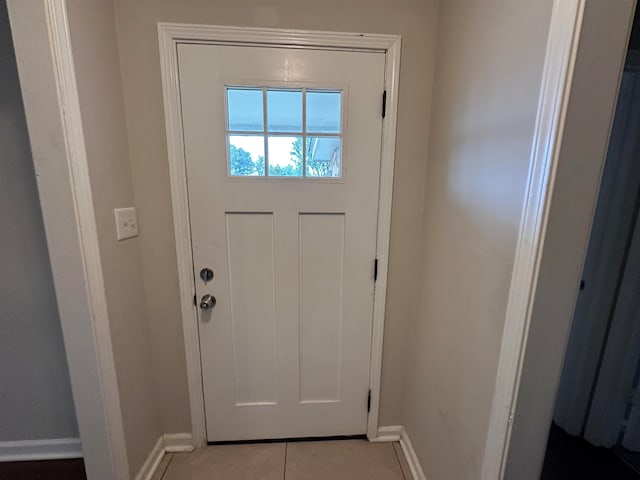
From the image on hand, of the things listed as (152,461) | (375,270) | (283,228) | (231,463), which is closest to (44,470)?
(152,461)

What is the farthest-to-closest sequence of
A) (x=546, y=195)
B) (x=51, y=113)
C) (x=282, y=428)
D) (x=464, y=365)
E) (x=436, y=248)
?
(x=282, y=428)
(x=436, y=248)
(x=464, y=365)
(x=51, y=113)
(x=546, y=195)

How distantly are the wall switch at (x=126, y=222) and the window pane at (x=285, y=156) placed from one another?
2.09ft

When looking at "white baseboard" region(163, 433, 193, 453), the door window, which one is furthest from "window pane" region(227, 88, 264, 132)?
"white baseboard" region(163, 433, 193, 453)

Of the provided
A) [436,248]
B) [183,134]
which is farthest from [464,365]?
[183,134]

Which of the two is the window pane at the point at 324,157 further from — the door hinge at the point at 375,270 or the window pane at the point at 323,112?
the door hinge at the point at 375,270

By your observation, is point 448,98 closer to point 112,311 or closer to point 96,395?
point 112,311

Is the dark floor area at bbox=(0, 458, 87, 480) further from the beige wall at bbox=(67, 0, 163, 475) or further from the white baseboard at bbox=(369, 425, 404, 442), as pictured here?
the white baseboard at bbox=(369, 425, 404, 442)

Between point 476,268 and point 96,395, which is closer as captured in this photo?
point 476,268

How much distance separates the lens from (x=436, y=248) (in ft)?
4.08

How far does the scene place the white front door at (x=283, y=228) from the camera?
3.97ft

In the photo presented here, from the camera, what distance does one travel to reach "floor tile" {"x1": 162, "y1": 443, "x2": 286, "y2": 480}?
53.0 inches

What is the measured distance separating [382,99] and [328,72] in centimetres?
27

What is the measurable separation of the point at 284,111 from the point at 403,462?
6.05ft

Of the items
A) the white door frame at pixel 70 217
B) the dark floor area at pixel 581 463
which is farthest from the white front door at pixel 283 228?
the dark floor area at pixel 581 463
